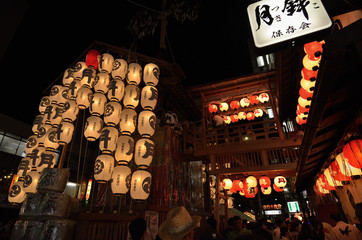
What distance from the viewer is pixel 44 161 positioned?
27.0 feet

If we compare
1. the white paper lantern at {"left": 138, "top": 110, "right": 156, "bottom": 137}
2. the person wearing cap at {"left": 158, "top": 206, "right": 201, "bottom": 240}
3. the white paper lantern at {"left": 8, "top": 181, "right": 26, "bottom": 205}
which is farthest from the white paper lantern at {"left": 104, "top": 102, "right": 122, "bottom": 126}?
the person wearing cap at {"left": 158, "top": 206, "right": 201, "bottom": 240}

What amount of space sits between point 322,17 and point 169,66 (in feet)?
26.6

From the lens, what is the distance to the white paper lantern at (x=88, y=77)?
8.98 metres

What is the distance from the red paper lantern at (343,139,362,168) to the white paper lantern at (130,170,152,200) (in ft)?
20.3

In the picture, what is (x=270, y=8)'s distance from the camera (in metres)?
4.91

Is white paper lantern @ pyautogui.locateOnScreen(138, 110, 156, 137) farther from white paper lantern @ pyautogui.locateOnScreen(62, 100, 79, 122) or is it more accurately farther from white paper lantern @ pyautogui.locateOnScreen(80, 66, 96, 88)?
white paper lantern @ pyautogui.locateOnScreen(62, 100, 79, 122)

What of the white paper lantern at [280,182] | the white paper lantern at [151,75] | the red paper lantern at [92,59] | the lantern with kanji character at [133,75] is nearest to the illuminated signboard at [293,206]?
the white paper lantern at [280,182]

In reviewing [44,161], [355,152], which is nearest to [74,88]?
[44,161]

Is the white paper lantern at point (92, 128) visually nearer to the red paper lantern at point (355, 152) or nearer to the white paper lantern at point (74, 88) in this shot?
the white paper lantern at point (74, 88)

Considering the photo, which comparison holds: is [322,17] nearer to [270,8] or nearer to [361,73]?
[270,8]

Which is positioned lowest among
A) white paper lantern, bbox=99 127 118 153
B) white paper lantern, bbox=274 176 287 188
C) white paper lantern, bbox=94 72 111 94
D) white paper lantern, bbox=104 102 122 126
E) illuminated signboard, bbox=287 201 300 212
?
illuminated signboard, bbox=287 201 300 212

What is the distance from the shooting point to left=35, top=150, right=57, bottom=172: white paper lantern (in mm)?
8203

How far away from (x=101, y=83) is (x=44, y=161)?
394cm

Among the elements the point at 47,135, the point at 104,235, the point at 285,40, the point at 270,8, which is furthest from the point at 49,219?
the point at 270,8
